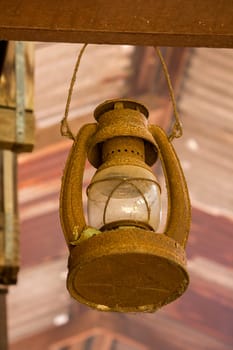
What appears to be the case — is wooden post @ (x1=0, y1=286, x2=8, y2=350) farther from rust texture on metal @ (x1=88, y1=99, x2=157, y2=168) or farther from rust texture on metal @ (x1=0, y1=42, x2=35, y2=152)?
rust texture on metal @ (x1=88, y1=99, x2=157, y2=168)

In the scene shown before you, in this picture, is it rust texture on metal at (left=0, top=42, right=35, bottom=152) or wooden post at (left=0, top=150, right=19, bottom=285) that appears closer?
rust texture on metal at (left=0, top=42, right=35, bottom=152)

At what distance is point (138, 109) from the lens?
2248mm

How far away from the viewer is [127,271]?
Result: 1892 mm

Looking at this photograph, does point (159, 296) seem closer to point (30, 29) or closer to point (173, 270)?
point (173, 270)

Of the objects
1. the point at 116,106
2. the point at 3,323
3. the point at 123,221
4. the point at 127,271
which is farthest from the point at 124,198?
the point at 3,323

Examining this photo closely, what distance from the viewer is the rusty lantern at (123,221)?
1.88 meters

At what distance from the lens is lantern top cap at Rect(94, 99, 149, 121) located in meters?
2.22

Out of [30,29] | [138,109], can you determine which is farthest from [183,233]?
[30,29]

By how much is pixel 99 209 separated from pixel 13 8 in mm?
459

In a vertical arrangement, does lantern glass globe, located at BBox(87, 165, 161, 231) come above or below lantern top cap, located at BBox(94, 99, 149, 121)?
below

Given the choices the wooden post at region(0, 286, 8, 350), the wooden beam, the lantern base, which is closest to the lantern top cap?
the wooden beam

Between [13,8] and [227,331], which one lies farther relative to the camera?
[227,331]

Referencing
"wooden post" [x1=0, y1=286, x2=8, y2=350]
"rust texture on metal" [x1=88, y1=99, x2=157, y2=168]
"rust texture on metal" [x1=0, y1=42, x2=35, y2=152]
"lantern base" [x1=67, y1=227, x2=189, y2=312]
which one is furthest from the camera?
"wooden post" [x1=0, y1=286, x2=8, y2=350]

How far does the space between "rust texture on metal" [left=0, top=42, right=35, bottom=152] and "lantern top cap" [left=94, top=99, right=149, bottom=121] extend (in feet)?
3.13
